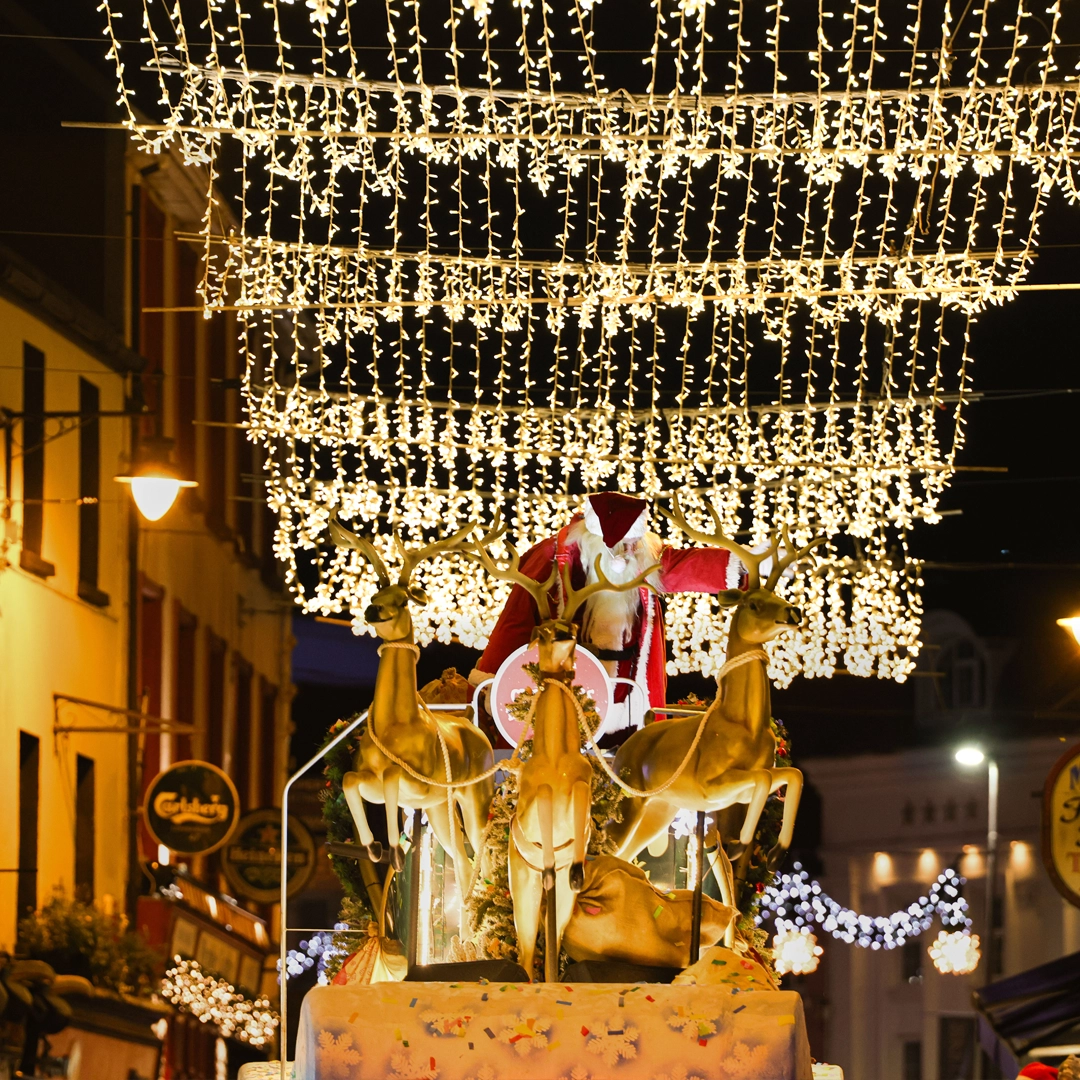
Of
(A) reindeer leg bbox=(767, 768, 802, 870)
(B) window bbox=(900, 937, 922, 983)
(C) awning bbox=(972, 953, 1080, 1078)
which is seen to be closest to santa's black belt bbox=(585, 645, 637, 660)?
(A) reindeer leg bbox=(767, 768, 802, 870)

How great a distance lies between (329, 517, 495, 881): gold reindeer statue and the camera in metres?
7.27

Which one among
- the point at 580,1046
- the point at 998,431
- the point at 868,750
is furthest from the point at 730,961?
the point at 868,750

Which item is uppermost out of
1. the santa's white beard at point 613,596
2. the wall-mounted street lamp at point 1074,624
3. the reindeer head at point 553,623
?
the wall-mounted street lamp at point 1074,624

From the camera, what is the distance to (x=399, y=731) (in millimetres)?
7453

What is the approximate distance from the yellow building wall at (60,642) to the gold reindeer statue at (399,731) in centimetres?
812

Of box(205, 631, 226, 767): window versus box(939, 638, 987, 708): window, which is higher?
box(939, 638, 987, 708): window

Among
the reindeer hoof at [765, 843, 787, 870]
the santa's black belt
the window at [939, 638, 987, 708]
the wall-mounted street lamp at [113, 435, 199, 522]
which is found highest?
the window at [939, 638, 987, 708]

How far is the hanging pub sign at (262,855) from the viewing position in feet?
63.5

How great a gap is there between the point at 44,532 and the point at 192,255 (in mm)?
7519

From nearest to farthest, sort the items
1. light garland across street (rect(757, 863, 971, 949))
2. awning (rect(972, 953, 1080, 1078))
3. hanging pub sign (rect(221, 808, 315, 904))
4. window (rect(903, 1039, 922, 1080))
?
awning (rect(972, 953, 1080, 1078)) < hanging pub sign (rect(221, 808, 315, 904)) < light garland across street (rect(757, 863, 971, 949)) < window (rect(903, 1039, 922, 1080))

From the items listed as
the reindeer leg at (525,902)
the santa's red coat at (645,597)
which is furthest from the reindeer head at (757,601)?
the santa's red coat at (645,597)

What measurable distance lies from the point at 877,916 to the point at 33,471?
2345 cm

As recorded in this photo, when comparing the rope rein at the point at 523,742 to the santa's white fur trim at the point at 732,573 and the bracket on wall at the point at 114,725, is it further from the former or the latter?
the bracket on wall at the point at 114,725

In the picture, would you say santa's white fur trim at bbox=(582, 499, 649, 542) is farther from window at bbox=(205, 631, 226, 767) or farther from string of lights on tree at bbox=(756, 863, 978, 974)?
string of lights on tree at bbox=(756, 863, 978, 974)
